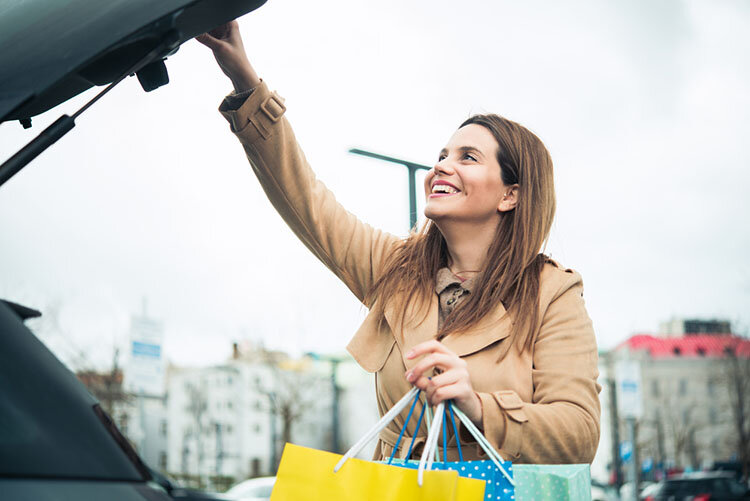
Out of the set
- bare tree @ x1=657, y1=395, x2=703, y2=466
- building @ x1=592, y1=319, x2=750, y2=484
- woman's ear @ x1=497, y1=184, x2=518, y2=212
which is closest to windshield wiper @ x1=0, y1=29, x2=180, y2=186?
woman's ear @ x1=497, y1=184, x2=518, y2=212

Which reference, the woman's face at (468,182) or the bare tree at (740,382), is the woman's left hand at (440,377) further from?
the bare tree at (740,382)

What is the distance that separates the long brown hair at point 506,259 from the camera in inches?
85.0

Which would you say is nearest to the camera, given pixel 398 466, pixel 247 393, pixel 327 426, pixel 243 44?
pixel 398 466

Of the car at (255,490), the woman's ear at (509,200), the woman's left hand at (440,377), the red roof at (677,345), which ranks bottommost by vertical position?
the car at (255,490)

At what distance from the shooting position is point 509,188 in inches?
95.4

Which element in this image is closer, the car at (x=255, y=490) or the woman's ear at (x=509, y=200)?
the woman's ear at (x=509, y=200)

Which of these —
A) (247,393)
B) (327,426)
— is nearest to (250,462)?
(247,393)

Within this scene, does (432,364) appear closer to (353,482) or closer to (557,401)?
(353,482)

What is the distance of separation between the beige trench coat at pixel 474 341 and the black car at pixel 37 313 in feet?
2.93

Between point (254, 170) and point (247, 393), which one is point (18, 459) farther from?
point (247, 393)

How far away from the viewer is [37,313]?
1.38 metres

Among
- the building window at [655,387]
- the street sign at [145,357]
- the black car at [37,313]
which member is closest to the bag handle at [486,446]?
the black car at [37,313]

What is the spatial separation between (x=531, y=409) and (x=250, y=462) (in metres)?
74.7

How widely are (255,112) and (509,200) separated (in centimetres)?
88
